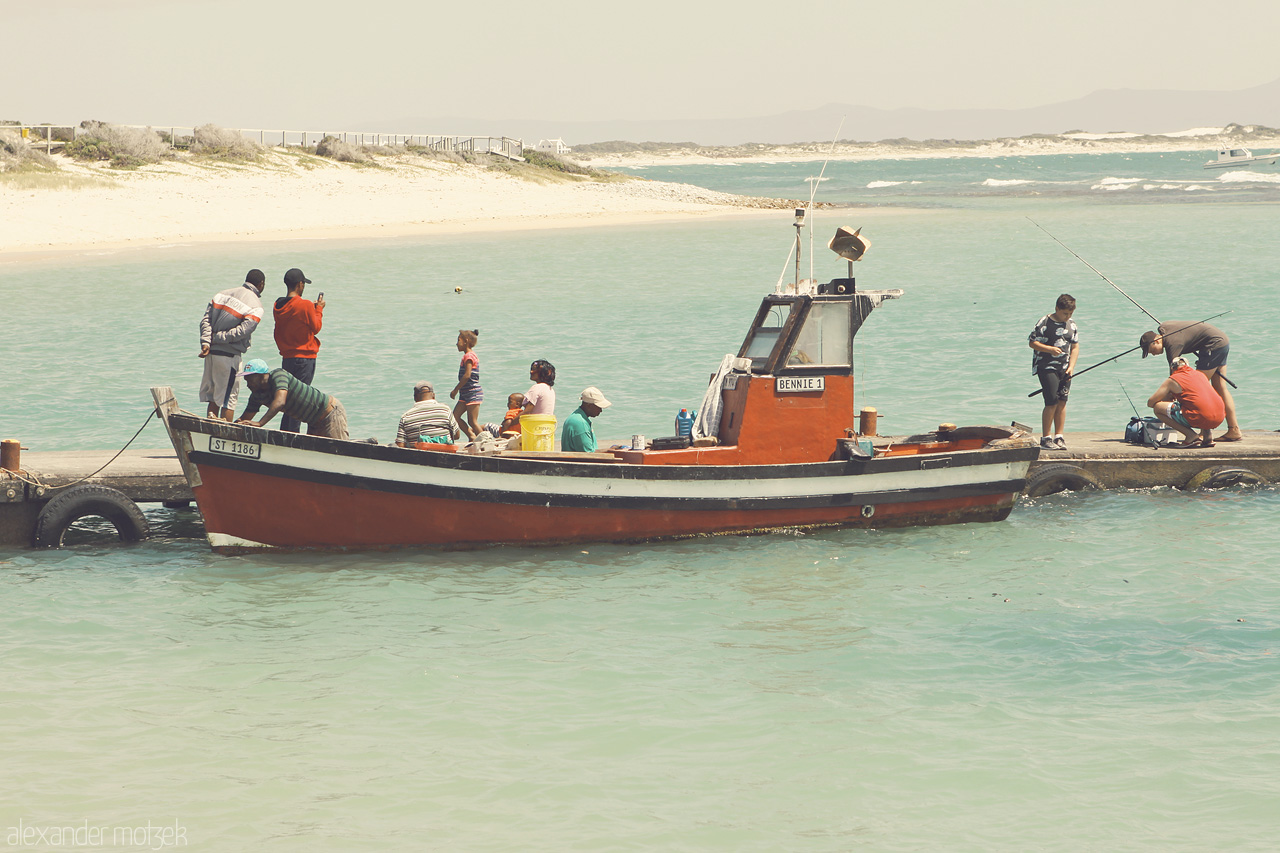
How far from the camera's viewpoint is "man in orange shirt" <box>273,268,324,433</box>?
11.9 m

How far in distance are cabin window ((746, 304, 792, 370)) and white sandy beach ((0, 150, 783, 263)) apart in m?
32.4

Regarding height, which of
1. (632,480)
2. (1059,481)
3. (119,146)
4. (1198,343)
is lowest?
(1059,481)

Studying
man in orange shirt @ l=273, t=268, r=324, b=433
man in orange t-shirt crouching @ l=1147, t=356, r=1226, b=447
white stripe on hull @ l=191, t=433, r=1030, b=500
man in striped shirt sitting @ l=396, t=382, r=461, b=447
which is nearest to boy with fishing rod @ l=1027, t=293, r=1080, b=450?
man in orange t-shirt crouching @ l=1147, t=356, r=1226, b=447

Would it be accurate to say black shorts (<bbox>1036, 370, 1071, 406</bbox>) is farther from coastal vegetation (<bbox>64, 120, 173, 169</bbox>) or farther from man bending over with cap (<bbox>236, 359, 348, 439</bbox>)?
coastal vegetation (<bbox>64, 120, 173, 169</bbox>)

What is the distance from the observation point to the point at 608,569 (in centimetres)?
1122

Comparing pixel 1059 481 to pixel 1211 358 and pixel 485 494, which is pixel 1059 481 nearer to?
pixel 1211 358

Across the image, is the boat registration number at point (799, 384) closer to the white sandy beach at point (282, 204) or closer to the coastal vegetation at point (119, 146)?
the white sandy beach at point (282, 204)

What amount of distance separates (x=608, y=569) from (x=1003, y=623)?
11.0 ft

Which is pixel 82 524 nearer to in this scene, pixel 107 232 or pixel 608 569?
pixel 608 569

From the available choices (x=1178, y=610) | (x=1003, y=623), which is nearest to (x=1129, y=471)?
(x=1178, y=610)

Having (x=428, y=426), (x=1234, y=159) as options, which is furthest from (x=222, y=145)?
(x=1234, y=159)

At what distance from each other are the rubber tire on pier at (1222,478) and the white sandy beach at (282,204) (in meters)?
34.6

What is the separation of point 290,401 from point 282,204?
4070 cm

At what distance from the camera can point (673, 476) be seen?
1151 centimetres
